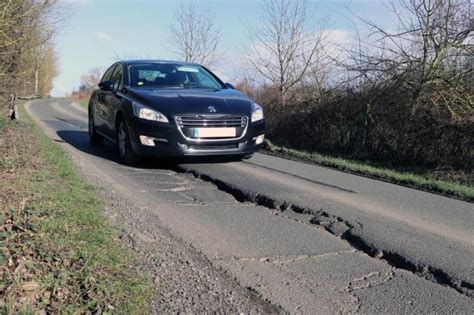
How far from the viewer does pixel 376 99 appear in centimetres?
1180

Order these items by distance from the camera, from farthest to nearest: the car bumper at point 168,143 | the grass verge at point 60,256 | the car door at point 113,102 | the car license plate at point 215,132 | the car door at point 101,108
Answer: the car door at point 101,108 < the car door at point 113,102 < the car license plate at point 215,132 < the car bumper at point 168,143 < the grass verge at point 60,256

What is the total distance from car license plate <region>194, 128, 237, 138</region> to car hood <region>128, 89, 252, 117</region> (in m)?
0.25

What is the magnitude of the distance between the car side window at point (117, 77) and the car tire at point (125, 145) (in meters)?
0.79

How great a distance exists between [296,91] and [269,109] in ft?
4.08

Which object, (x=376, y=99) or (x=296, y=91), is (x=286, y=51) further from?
(x=376, y=99)

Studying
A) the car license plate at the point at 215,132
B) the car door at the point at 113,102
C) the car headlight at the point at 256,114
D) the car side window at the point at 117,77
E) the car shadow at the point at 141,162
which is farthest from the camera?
the car side window at the point at 117,77

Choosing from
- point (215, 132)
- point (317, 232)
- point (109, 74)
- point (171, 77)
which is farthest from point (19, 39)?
point (317, 232)

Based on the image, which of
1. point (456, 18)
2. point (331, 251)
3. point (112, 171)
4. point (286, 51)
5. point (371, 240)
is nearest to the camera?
point (331, 251)

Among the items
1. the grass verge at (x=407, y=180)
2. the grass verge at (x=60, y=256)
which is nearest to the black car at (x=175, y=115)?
the grass verge at (x=407, y=180)

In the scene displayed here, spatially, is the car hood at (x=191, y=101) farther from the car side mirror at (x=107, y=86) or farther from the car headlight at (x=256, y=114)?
the car side mirror at (x=107, y=86)

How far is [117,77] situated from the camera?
9.54 m

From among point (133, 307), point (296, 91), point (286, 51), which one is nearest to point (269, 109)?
point (296, 91)

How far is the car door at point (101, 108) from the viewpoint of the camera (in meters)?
9.70

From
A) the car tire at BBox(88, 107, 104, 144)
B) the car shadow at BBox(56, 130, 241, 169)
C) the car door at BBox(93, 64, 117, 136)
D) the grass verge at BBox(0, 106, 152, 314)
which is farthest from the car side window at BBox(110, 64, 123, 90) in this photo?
the grass verge at BBox(0, 106, 152, 314)
